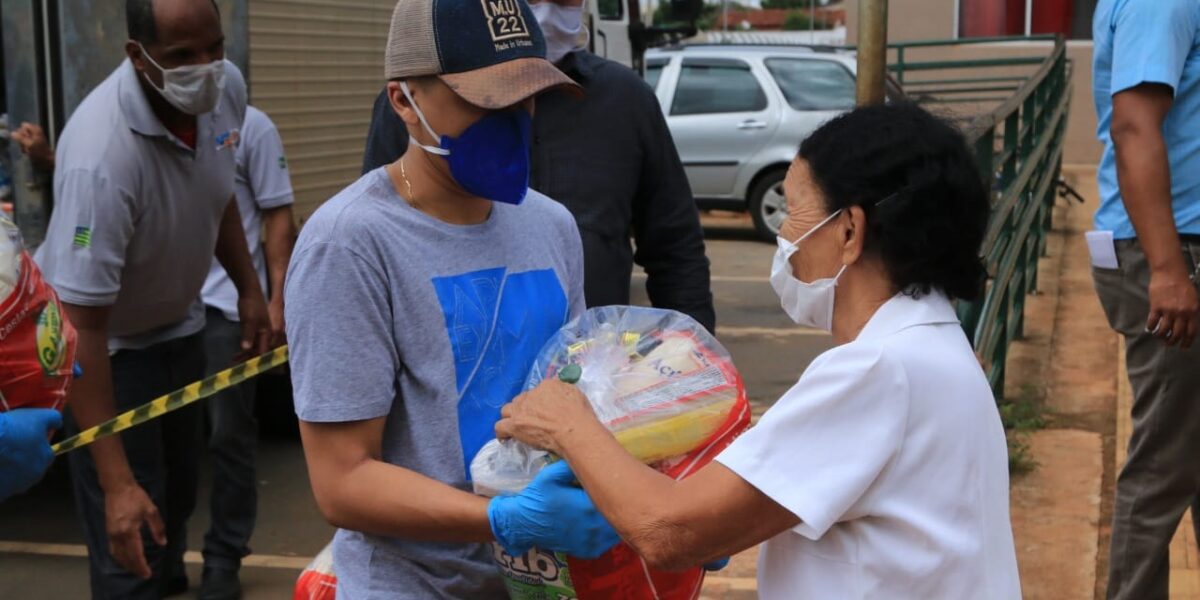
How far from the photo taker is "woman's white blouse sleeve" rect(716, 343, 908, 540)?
1787 mm

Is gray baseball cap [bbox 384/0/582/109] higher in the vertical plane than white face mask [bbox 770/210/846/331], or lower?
higher

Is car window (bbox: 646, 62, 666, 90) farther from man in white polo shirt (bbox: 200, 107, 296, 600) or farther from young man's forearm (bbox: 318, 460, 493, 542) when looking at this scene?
young man's forearm (bbox: 318, 460, 493, 542)

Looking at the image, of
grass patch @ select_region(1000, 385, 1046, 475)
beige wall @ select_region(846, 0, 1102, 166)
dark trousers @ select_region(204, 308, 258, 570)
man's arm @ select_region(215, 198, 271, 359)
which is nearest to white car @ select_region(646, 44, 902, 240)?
beige wall @ select_region(846, 0, 1102, 166)

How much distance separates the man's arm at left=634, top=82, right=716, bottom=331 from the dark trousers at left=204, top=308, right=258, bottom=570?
80.6 inches

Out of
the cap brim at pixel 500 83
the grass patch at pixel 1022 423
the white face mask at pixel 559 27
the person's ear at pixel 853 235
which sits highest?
the white face mask at pixel 559 27

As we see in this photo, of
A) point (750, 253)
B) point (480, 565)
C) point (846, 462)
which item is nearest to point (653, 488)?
point (846, 462)

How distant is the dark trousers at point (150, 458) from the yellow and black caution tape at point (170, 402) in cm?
6

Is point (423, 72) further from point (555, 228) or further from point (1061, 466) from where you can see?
point (1061, 466)

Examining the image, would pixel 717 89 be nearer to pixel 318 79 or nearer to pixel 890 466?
pixel 318 79

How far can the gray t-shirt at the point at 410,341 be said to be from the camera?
6.56ft

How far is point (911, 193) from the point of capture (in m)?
1.89

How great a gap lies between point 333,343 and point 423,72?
439mm

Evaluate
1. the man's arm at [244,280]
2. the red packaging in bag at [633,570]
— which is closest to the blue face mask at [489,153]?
the red packaging in bag at [633,570]

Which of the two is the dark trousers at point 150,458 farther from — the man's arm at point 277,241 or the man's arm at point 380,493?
the man's arm at point 380,493
